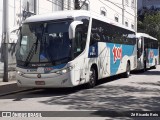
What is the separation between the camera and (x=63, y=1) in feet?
85.9

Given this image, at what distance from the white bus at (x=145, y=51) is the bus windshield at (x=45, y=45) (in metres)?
13.3

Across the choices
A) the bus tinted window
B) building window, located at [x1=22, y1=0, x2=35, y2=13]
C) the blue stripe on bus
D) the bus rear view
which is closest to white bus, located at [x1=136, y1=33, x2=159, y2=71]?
the bus tinted window

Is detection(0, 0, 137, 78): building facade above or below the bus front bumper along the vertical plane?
above

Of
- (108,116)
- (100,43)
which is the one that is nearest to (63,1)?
(100,43)

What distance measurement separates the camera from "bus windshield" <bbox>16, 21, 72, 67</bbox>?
12906mm

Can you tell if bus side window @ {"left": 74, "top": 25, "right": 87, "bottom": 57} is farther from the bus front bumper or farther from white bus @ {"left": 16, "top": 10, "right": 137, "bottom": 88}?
the bus front bumper

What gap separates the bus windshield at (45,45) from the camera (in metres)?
12.9

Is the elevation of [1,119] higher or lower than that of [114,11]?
lower

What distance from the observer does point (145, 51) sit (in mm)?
27922

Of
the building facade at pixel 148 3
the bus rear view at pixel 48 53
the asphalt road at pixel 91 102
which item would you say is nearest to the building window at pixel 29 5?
the bus rear view at pixel 48 53

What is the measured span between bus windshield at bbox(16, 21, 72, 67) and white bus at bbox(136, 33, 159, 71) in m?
13.3

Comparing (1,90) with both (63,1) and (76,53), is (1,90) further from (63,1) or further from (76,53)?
(63,1)

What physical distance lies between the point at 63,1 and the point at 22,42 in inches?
519

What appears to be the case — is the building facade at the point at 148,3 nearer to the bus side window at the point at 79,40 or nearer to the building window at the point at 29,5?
the building window at the point at 29,5
